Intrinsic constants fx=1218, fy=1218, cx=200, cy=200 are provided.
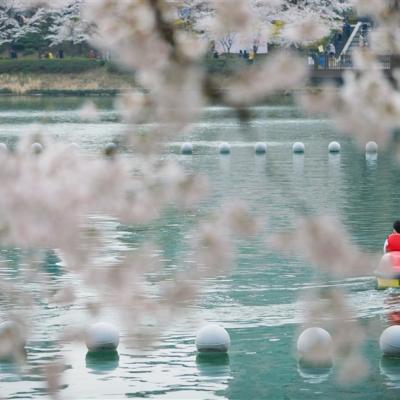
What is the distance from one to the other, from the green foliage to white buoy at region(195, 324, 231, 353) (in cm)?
4482

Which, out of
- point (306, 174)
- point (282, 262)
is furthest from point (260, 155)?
point (282, 262)

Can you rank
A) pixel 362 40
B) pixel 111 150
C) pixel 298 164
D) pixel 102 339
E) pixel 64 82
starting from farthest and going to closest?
pixel 64 82 → pixel 362 40 → pixel 298 164 → pixel 102 339 → pixel 111 150

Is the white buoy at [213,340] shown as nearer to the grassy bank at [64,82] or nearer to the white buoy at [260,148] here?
the white buoy at [260,148]

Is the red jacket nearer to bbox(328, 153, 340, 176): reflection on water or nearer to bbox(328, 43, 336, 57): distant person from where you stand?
bbox(328, 153, 340, 176): reflection on water

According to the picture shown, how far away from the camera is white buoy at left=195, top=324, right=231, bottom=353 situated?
368 inches

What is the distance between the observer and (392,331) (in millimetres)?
9305

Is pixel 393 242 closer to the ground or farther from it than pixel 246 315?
farther from it

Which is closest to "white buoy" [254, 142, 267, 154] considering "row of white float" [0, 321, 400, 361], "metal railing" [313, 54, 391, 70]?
"row of white float" [0, 321, 400, 361]

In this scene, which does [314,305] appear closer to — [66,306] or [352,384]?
[352,384]

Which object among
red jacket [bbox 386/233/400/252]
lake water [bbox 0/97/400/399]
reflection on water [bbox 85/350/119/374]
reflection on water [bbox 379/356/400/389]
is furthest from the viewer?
red jacket [bbox 386/233/400/252]

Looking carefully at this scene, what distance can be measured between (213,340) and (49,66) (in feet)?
149

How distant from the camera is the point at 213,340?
935 cm

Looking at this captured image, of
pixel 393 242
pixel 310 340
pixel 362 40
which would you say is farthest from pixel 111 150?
pixel 362 40

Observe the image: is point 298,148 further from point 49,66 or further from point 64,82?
point 49,66
